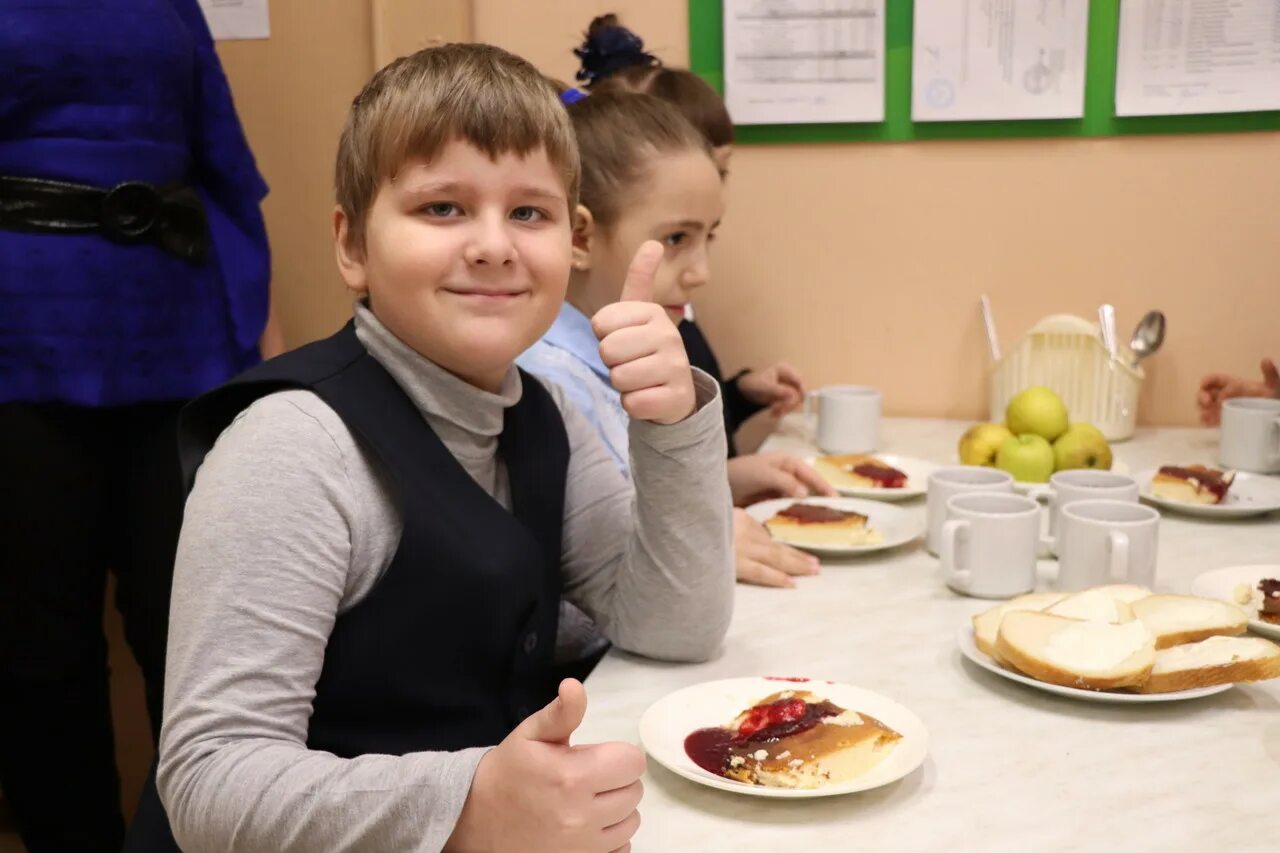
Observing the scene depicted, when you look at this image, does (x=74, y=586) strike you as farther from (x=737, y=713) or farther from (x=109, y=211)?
(x=737, y=713)

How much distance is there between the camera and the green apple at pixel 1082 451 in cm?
161

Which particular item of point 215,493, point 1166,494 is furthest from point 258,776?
point 1166,494

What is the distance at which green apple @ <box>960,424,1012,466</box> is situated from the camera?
5.49ft

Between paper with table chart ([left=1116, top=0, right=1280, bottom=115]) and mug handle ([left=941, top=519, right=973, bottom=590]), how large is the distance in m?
1.08

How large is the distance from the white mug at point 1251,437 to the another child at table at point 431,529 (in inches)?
37.3

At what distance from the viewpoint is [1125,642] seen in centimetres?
96

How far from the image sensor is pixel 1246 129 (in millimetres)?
1929

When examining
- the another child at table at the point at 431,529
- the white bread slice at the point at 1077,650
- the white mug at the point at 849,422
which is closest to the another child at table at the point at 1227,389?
the white mug at the point at 849,422

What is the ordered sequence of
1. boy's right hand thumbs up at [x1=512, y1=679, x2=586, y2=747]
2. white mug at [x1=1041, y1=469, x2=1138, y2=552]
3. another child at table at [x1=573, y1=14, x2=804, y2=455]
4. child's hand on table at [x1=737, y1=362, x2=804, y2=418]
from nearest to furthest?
boy's right hand thumbs up at [x1=512, y1=679, x2=586, y2=747]
white mug at [x1=1041, y1=469, x2=1138, y2=552]
another child at table at [x1=573, y1=14, x2=804, y2=455]
child's hand on table at [x1=737, y1=362, x2=804, y2=418]

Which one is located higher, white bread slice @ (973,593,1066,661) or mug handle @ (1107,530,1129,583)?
mug handle @ (1107,530,1129,583)

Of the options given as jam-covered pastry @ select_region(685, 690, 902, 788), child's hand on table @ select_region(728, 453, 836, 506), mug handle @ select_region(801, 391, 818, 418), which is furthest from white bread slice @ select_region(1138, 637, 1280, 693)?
mug handle @ select_region(801, 391, 818, 418)

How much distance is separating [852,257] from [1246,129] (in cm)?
65

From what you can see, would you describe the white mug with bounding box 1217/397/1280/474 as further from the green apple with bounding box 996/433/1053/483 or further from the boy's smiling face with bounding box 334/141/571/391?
the boy's smiling face with bounding box 334/141/571/391

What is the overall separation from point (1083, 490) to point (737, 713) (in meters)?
0.58
